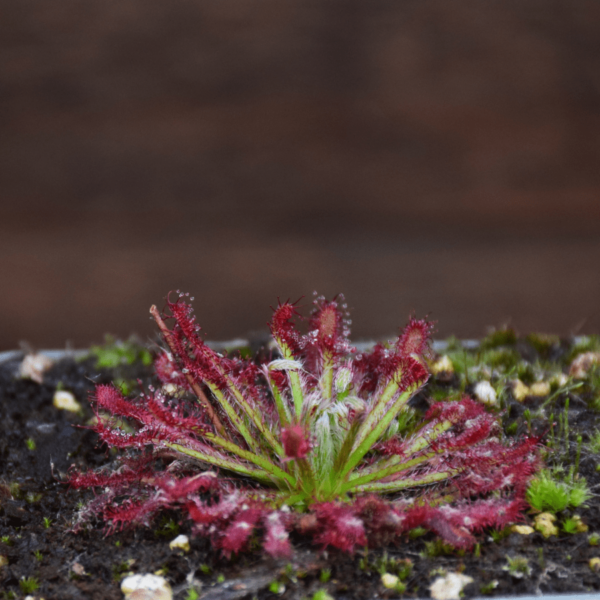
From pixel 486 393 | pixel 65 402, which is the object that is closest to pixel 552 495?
pixel 486 393

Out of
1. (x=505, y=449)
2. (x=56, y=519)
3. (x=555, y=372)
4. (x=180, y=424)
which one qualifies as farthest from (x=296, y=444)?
(x=555, y=372)

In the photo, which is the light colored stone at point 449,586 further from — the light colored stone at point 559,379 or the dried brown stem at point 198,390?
the light colored stone at point 559,379

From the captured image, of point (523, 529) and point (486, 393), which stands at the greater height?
point (486, 393)

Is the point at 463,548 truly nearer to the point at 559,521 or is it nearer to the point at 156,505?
the point at 559,521

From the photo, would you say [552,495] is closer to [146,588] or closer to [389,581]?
[389,581]

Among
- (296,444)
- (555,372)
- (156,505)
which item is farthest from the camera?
(555,372)

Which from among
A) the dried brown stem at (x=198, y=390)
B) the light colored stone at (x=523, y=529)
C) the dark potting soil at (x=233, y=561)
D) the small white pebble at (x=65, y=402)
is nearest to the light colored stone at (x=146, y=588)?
the dark potting soil at (x=233, y=561)

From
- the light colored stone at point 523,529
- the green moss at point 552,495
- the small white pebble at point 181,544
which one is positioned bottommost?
the light colored stone at point 523,529
